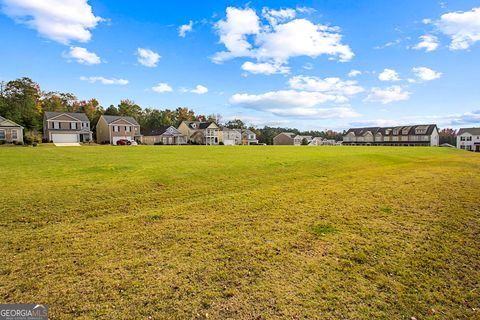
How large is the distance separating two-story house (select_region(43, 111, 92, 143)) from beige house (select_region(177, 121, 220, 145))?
29.3 metres

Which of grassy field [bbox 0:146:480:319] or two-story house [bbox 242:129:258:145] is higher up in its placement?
two-story house [bbox 242:129:258:145]

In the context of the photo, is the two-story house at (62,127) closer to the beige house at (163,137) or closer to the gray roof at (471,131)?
the beige house at (163,137)

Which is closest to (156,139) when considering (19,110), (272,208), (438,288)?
(19,110)

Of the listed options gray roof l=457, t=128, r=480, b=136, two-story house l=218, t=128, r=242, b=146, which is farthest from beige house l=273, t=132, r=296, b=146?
gray roof l=457, t=128, r=480, b=136

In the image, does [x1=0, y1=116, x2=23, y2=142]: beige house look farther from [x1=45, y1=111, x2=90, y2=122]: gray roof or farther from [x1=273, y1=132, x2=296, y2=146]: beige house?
[x1=273, y1=132, x2=296, y2=146]: beige house

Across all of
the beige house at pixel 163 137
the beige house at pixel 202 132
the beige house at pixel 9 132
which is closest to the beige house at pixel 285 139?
the beige house at pixel 202 132

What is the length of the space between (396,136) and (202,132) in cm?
7230

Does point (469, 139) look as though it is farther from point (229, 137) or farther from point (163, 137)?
point (163, 137)

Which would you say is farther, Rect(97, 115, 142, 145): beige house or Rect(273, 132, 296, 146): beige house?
Rect(273, 132, 296, 146): beige house

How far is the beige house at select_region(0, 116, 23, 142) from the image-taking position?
44.5m

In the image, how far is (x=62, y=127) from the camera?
186 feet

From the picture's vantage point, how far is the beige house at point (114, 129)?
204ft

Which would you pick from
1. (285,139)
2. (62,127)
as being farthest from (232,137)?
(62,127)

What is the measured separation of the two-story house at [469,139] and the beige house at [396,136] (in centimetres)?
675
